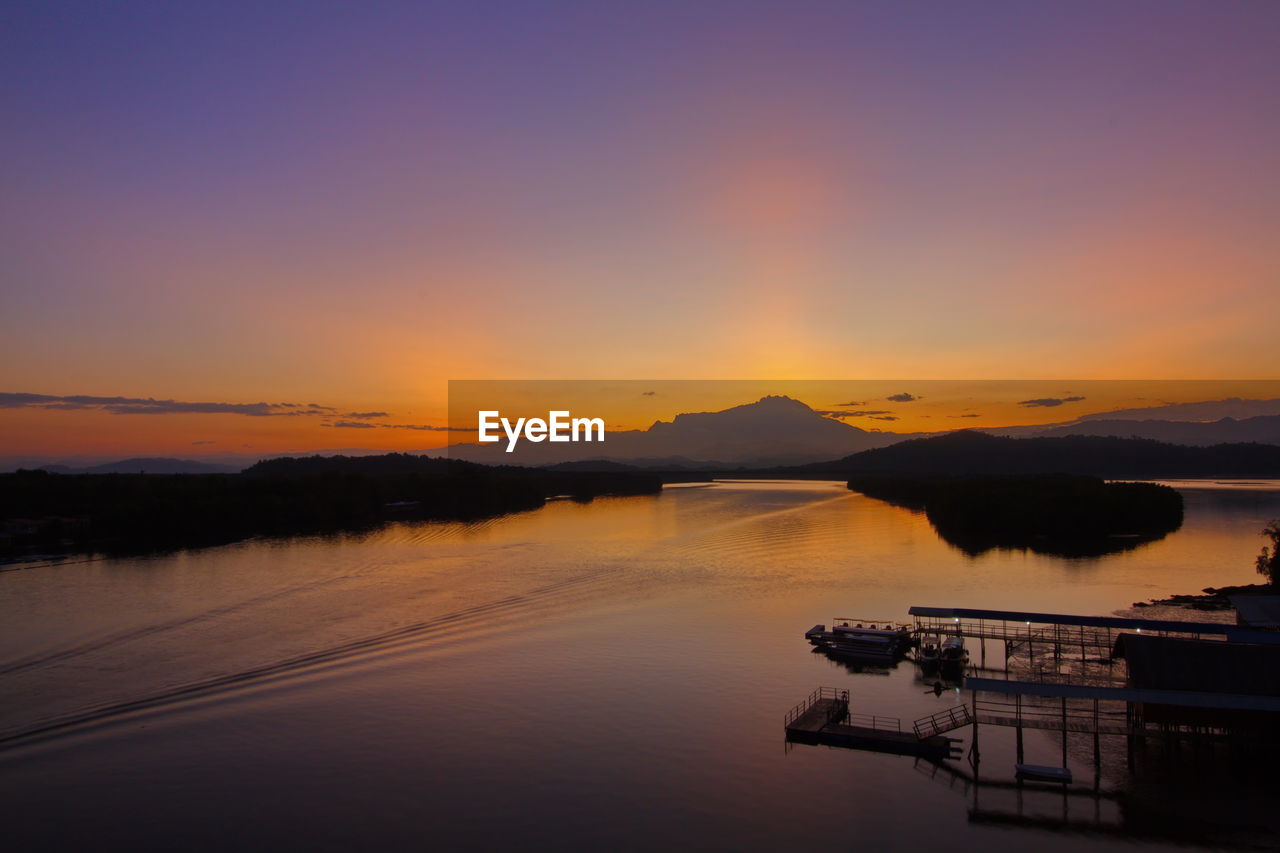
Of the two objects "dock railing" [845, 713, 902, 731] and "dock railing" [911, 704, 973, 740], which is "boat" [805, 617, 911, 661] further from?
"dock railing" [911, 704, 973, 740]

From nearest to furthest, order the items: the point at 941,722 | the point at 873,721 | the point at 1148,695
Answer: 1. the point at 1148,695
2. the point at 941,722
3. the point at 873,721

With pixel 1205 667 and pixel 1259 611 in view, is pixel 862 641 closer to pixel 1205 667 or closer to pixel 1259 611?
pixel 1259 611

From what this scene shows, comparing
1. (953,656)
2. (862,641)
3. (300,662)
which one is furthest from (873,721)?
(300,662)

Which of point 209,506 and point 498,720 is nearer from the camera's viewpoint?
point 498,720

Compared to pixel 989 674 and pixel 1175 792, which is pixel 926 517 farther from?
pixel 1175 792

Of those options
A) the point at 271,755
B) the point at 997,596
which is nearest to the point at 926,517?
the point at 997,596

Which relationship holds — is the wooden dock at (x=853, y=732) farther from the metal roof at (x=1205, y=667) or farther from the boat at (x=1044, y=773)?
the metal roof at (x=1205, y=667)

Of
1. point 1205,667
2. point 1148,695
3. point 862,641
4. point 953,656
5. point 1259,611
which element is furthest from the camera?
point 862,641
